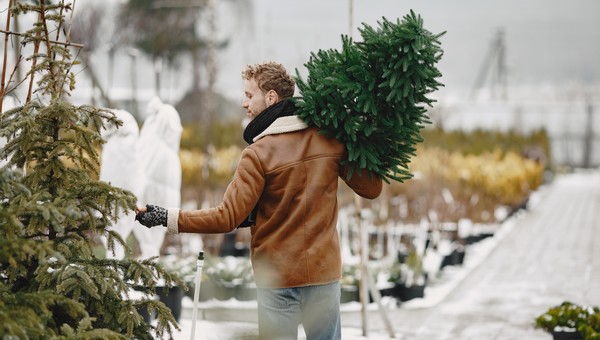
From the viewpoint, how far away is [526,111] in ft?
179

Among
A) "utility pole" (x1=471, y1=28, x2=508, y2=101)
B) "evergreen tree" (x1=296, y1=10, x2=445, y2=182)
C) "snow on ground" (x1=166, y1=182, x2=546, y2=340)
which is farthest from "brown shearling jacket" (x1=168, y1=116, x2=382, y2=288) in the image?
"utility pole" (x1=471, y1=28, x2=508, y2=101)

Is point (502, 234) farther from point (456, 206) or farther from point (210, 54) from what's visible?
point (210, 54)

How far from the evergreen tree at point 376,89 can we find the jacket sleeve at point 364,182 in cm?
4

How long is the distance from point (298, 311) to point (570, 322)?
3183 millimetres

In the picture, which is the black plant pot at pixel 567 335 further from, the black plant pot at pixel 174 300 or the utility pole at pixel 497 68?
the utility pole at pixel 497 68

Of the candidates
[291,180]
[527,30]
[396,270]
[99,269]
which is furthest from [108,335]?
[527,30]

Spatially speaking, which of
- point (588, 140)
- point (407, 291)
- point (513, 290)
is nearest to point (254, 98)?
point (407, 291)

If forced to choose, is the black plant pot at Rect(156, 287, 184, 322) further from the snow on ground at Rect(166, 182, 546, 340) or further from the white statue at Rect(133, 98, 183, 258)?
the white statue at Rect(133, 98, 183, 258)

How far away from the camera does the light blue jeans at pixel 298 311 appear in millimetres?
3893

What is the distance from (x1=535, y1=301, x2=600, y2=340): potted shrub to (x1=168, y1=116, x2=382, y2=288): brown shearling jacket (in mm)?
2954

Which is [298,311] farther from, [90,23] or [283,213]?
[90,23]

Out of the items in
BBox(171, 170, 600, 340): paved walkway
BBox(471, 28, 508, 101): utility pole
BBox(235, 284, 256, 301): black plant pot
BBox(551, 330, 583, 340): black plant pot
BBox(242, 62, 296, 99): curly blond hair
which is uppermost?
BBox(471, 28, 508, 101): utility pole

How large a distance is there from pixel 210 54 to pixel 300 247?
582 inches

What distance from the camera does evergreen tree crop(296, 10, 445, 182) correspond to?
3945 millimetres
